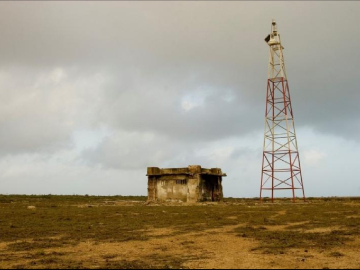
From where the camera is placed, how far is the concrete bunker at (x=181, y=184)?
44.7 m

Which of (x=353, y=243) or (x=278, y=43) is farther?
(x=278, y=43)

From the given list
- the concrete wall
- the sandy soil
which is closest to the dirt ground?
the sandy soil

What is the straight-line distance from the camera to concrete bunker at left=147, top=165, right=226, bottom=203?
4472cm

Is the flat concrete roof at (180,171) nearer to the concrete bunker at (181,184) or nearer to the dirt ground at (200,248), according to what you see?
the concrete bunker at (181,184)

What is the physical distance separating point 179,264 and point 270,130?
3538 centimetres

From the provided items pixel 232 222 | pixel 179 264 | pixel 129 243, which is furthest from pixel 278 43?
pixel 179 264

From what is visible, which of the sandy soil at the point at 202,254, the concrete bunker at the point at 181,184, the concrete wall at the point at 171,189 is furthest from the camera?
the concrete wall at the point at 171,189

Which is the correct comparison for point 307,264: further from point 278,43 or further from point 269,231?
point 278,43

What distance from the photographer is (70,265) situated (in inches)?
432

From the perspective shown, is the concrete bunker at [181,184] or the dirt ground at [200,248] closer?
the dirt ground at [200,248]

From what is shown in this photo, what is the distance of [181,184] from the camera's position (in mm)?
45438

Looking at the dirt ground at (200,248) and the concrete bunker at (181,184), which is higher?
the concrete bunker at (181,184)

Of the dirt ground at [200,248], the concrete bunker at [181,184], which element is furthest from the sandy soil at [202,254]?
the concrete bunker at [181,184]

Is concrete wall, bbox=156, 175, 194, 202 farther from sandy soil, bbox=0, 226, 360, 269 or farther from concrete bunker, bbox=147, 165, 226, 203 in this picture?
sandy soil, bbox=0, 226, 360, 269
